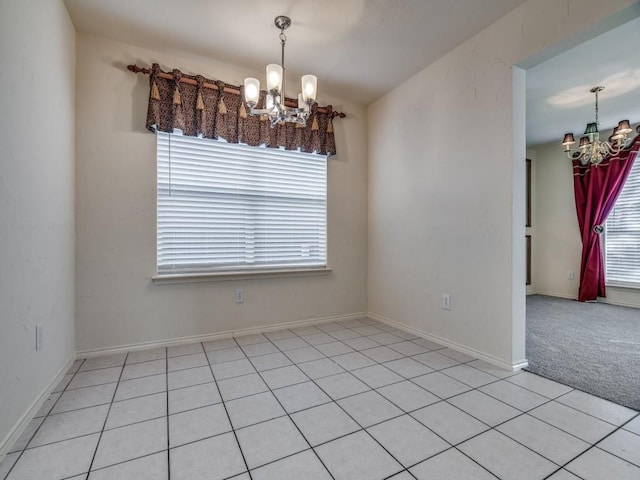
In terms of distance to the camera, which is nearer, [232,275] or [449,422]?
[449,422]

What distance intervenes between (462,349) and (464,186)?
1.37m

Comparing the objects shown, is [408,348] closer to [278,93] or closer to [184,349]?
[184,349]

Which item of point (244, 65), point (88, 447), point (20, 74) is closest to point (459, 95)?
point (244, 65)

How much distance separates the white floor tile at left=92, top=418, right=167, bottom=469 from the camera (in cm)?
133

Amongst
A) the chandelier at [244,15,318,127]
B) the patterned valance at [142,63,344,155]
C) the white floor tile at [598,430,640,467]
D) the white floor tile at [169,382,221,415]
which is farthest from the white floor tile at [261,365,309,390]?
the patterned valance at [142,63,344,155]

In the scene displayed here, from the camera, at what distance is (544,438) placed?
1.46m

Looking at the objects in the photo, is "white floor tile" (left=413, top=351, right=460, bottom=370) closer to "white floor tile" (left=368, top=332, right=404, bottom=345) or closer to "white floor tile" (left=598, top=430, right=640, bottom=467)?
"white floor tile" (left=368, top=332, right=404, bottom=345)

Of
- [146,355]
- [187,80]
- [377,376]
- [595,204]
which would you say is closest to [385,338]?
[377,376]

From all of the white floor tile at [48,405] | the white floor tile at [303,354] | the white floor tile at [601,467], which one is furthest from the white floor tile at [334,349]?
the white floor tile at [48,405]

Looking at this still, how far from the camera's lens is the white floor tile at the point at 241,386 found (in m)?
1.88

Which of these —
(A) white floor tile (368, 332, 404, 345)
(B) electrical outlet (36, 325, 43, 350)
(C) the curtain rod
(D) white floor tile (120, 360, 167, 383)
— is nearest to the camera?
(B) electrical outlet (36, 325, 43, 350)

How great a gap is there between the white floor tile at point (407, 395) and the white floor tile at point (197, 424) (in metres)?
0.94

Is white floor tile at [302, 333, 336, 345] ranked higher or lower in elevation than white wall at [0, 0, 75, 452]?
lower

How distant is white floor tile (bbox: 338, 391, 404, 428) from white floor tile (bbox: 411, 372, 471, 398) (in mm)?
344
